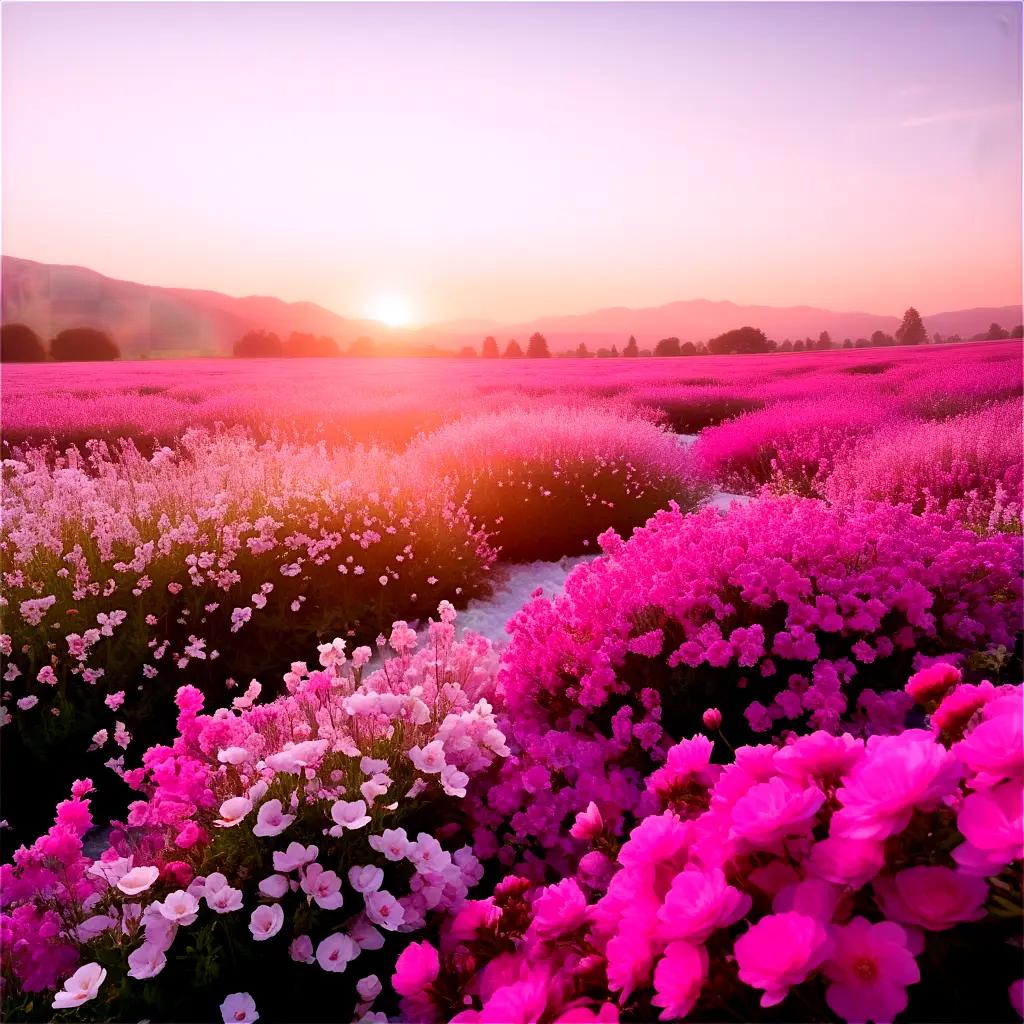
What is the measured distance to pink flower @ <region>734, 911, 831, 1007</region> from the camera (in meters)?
0.99

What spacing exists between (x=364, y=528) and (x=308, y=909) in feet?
12.9

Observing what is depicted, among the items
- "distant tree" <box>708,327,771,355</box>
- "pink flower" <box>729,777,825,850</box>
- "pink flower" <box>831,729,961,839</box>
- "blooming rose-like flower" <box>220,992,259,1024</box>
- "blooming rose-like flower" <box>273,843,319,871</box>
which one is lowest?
"blooming rose-like flower" <box>220,992,259,1024</box>

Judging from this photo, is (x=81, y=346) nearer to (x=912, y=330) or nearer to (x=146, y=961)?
(x=912, y=330)

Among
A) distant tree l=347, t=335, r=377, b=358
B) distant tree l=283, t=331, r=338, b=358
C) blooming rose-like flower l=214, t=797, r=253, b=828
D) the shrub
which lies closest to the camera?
blooming rose-like flower l=214, t=797, r=253, b=828

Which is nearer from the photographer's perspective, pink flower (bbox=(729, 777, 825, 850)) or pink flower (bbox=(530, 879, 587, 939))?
pink flower (bbox=(729, 777, 825, 850))

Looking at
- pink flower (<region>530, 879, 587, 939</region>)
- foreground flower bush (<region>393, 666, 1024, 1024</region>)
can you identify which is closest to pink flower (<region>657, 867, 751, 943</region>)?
foreground flower bush (<region>393, 666, 1024, 1024</region>)

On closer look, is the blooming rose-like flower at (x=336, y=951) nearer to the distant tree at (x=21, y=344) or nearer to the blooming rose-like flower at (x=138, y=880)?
the blooming rose-like flower at (x=138, y=880)

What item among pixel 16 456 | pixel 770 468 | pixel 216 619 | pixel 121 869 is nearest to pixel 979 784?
pixel 121 869

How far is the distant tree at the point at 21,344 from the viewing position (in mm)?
19272

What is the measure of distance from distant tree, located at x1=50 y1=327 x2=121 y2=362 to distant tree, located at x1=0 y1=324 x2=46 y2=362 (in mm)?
514

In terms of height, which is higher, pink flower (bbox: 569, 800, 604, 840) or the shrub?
the shrub

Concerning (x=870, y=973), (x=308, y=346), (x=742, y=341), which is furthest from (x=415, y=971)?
(x=308, y=346)

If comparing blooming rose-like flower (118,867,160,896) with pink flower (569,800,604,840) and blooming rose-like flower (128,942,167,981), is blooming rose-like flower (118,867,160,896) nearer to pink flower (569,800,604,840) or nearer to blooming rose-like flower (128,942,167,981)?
blooming rose-like flower (128,942,167,981)

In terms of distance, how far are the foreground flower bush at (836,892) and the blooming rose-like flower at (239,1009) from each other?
2.32ft
